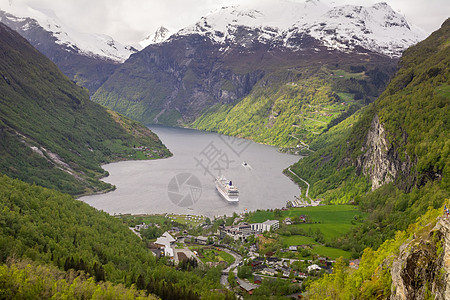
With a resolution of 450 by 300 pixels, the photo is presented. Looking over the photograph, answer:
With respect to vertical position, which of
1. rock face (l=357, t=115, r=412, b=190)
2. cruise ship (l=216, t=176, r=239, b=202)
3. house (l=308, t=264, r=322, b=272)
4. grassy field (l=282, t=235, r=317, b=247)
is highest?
rock face (l=357, t=115, r=412, b=190)

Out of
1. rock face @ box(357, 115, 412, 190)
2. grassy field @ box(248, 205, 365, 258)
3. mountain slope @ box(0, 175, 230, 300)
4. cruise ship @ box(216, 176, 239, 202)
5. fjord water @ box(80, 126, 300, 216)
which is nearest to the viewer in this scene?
mountain slope @ box(0, 175, 230, 300)

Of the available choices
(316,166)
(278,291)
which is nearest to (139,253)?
(278,291)

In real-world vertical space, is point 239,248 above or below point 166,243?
above

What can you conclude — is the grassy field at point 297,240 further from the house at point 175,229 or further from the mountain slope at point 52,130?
the mountain slope at point 52,130

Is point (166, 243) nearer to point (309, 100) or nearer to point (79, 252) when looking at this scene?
point (79, 252)

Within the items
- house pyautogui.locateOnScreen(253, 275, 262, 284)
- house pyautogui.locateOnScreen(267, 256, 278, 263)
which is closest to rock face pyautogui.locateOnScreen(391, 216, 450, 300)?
house pyautogui.locateOnScreen(253, 275, 262, 284)

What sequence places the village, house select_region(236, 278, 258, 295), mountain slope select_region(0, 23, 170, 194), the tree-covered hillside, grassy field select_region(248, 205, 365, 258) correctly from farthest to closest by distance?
the tree-covered hillside → mountain slope select_region(0, 23, 170, 194) → grassy field select_region(248, 205, 365, 258) → the village → house select_region(236, 278, 258, 295)

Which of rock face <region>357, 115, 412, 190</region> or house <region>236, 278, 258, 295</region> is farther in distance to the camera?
rock face <region>357, 115, 412, 190</region>

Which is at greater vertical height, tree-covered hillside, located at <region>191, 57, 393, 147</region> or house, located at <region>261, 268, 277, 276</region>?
tree-covered hillside, located at <region>191, 57, 393, 147</region>

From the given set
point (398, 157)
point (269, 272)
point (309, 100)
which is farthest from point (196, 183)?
point (309, 100)

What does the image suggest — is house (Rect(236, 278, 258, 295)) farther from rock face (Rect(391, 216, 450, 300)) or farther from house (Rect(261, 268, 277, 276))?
rock face (Rect(391, 216, 450, 300))
